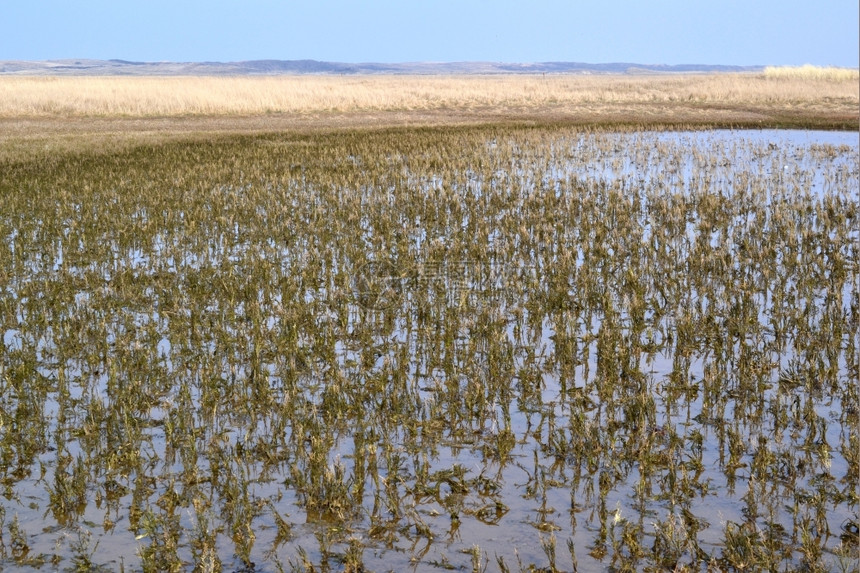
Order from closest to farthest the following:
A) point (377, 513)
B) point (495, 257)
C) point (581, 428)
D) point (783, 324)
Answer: point (377, 513) < point (581, 428) < point (783, 324) < point (495, 257)

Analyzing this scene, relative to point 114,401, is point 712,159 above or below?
above

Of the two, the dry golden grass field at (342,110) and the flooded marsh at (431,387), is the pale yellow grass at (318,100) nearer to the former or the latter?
the dry golden grass field at (342,110)

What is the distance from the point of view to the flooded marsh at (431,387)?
4.68 metres

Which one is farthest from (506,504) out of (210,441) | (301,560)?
(210,441)

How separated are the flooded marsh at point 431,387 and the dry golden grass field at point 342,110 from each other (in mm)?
15707

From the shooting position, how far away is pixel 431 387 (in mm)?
6793

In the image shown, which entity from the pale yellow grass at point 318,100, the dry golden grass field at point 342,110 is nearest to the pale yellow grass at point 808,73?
the pale yellow grass at point 318,100

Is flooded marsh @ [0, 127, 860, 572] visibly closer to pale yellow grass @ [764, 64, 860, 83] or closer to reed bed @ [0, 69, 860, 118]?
reed bed @ [0, 69, 860, 118]

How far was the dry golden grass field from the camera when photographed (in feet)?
104

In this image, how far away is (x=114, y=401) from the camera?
6.45 m

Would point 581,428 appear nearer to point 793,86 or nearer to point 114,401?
point 114,401

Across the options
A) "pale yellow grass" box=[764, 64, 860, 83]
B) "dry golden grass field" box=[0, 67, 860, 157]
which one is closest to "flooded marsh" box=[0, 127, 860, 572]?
"dry golden grass field" box=[0, 67, 860, 157]

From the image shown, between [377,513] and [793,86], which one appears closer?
[377,513]

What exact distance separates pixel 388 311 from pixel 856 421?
418 centimetres
